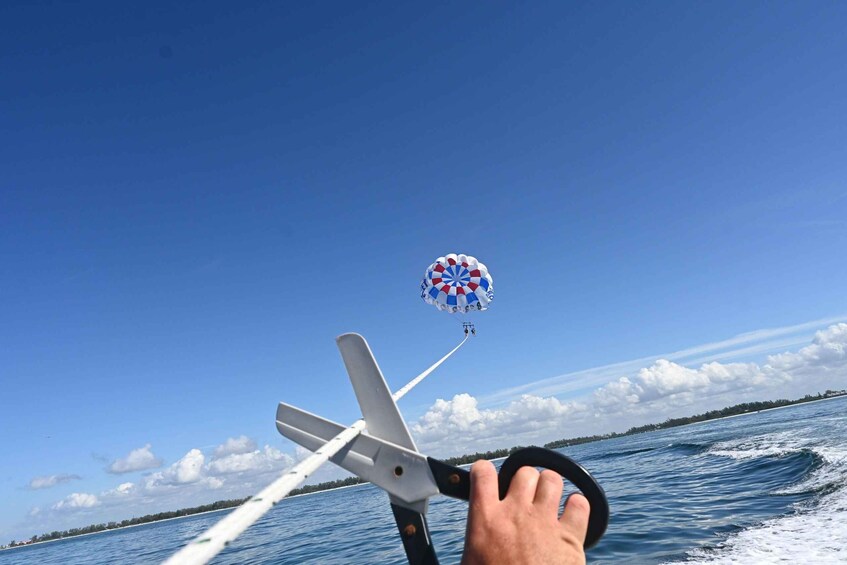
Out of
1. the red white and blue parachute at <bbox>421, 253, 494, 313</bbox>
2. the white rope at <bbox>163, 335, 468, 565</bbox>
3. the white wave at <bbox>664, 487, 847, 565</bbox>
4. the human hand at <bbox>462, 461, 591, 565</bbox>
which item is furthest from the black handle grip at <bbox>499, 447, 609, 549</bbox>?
the red white and blue parachute at <bbox>421, 253, 494, 313</bbox>

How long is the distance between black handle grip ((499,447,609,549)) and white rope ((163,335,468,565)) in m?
0.75

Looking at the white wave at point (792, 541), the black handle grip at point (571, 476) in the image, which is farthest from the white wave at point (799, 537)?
the black handle grip at point (571, 476)

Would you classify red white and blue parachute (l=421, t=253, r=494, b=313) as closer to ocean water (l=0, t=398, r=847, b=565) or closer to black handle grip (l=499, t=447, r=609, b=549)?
ocean water (l=0, t=398, r=847, b=565)

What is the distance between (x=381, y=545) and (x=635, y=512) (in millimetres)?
8513

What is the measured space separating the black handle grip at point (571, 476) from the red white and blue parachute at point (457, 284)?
16.3 m

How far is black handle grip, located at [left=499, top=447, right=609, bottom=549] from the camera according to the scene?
5.04 feet

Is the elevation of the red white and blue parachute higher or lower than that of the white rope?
higher

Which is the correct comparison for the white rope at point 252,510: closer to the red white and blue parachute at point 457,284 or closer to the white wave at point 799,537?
the white wave at point 799,537

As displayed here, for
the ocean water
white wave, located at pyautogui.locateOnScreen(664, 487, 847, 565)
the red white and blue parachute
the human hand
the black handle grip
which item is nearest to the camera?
the human hand

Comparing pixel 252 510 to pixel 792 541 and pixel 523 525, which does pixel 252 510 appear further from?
pixel 792 541

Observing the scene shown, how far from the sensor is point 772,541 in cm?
962

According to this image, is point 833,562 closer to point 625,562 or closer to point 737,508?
point 625,562

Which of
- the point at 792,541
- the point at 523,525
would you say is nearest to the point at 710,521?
the point at 792,541

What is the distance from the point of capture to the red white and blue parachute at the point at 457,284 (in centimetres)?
1820
